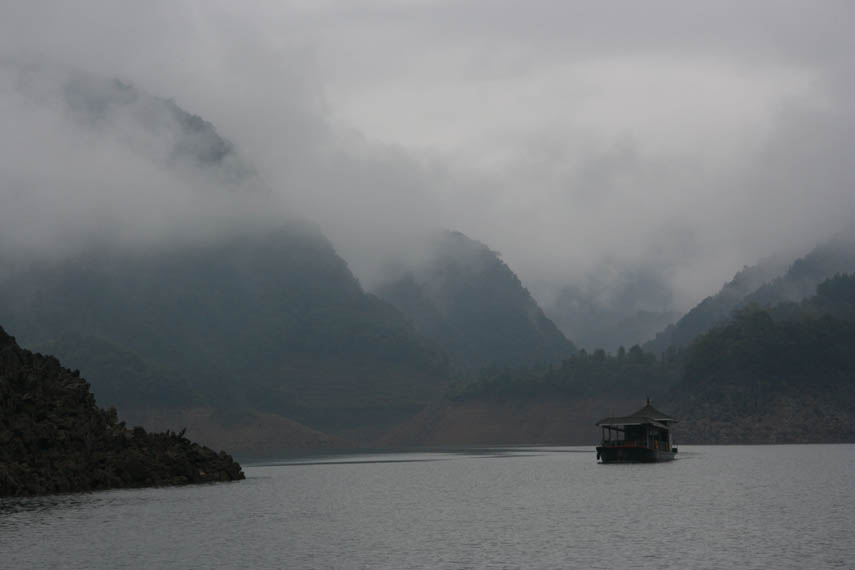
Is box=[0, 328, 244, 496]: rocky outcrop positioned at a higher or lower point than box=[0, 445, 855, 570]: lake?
higher

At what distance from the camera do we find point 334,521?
99312 millimetres

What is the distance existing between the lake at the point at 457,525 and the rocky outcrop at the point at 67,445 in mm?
6224

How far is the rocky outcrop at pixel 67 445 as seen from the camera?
430 feet

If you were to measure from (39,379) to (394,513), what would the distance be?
64570 millimetres

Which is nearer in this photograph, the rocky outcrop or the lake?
the lake

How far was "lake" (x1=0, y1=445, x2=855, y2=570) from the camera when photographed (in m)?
71.6

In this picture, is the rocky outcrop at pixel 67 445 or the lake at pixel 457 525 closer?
the lake at pixel 457 525

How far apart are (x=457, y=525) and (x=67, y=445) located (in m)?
69.3

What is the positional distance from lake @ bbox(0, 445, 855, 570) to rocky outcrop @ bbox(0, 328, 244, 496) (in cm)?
622

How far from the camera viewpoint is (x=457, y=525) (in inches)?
3644

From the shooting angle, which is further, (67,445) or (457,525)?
(67,445)

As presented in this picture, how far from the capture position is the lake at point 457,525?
235ft

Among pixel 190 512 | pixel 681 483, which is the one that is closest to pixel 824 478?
pixel 681 483

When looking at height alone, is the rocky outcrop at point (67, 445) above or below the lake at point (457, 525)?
above
